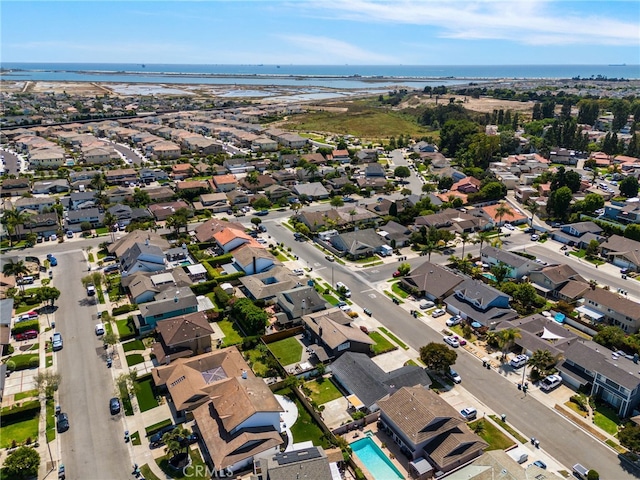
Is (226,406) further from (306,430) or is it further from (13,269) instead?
(13,269)

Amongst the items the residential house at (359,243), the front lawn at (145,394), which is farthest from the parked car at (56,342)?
the residential house at (359,243)

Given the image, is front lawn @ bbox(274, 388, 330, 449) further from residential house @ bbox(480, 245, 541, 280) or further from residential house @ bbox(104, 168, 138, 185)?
residential house @ bbox(104, 168, 138, 185)

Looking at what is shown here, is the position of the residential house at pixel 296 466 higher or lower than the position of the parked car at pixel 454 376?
higher

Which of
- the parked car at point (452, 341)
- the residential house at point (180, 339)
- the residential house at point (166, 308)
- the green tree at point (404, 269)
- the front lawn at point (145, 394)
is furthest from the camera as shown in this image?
the green tree at point (404, 269)

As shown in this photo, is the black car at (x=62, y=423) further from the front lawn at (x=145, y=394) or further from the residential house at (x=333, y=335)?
the residential house at (x=333, y=335)

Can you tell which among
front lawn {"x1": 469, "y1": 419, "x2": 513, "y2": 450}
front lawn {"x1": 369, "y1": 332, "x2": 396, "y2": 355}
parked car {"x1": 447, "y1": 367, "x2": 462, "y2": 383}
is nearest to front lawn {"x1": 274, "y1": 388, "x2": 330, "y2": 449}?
front lawn {"x1": 369, "y1": 332, "x2": 396, "y2": 355}

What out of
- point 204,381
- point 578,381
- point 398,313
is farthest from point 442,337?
point 204,381

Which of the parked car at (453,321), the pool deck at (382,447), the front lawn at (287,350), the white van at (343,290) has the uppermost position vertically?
the white van at (343,290)
